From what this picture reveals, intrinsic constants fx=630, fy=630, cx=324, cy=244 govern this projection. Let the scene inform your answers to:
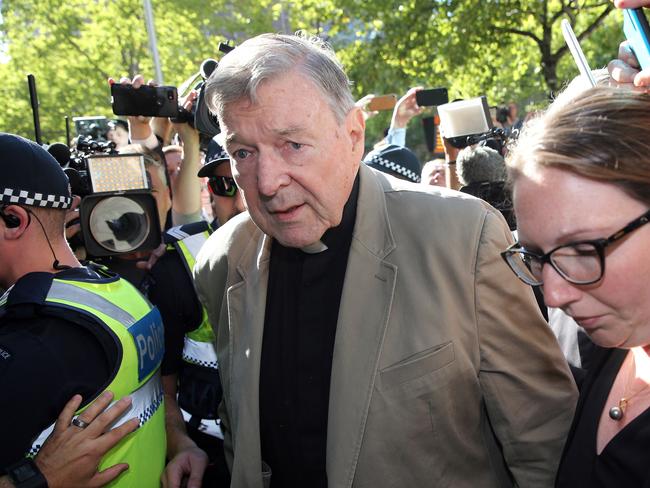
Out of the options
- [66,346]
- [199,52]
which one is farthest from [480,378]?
[199,52]

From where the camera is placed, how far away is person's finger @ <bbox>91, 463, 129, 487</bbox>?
2045mm

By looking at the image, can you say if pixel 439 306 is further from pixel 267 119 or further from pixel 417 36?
pixel 417 36

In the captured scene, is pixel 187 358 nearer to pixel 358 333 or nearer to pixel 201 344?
pixel 201 344

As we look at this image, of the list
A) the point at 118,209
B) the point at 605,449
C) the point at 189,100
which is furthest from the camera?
the point at 189,100

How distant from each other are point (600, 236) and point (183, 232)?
219 centimetres

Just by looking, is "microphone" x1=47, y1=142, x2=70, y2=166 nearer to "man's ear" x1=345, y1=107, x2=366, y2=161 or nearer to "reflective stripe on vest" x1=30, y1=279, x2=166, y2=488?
"reflective stripe on vest" x1=30, y1=279, x2=166, y2=488

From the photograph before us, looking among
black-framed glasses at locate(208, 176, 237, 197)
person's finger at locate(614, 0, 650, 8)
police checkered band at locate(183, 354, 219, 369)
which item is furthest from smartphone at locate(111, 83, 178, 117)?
person's finger at locate(614, 0, 650, 8)

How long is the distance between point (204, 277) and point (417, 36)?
11.2 m

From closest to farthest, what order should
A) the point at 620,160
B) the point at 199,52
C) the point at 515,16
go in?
the point at 620,160 → the point at 515,16 → the point at 199,52

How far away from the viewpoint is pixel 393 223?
76.0 inches

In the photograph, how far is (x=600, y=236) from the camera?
49.6 inches

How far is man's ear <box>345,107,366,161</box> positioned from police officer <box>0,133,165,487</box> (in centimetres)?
99

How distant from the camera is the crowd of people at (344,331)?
151cm

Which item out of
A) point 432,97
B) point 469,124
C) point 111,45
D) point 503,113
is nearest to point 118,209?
point 469,124
